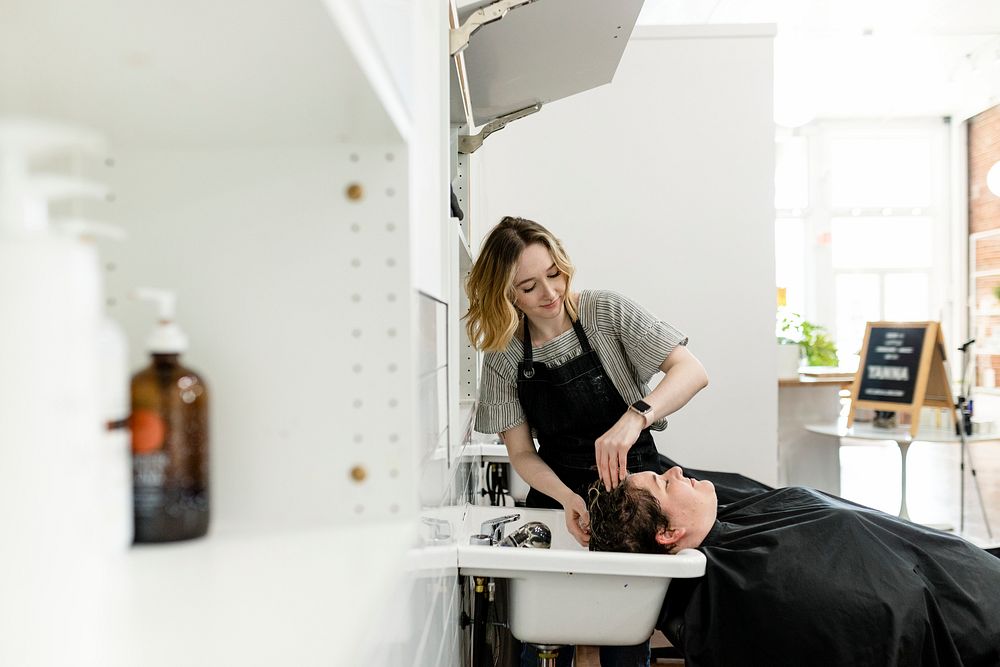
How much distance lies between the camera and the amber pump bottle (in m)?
0.61

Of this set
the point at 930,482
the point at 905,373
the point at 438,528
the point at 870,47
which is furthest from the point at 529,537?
the point at 870,47

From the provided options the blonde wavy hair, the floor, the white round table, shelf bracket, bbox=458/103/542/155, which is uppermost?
shelf bracket, bbox=458/103/542/155

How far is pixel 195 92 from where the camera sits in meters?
0.59

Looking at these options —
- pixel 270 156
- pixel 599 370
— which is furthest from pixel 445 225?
pixel 599 370

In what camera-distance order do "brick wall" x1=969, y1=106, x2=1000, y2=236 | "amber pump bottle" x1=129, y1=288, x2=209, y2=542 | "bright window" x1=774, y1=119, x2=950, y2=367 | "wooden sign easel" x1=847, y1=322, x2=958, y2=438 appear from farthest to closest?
1. "bright window" x1=774, y1=119, x2=950, y2=367
2. "brick wall" x1=969, y1=106, x2=1000, y2=236
3. "wooden sign easel" x1=847, y1=322, x2=958, y2=438
4. "amber pump bottle" x1=129, y1=288, x2=209, y2=542

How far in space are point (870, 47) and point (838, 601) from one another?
6.94 m

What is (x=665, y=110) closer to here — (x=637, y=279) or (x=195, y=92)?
(x=637, y=279)

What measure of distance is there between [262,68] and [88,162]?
0.93 feet

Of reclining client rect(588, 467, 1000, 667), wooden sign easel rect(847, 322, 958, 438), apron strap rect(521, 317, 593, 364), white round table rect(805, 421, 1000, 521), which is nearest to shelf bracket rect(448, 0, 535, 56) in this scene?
apron strap rect(521, 317, 593, 364)

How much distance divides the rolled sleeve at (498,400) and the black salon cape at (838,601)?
2.07 feet

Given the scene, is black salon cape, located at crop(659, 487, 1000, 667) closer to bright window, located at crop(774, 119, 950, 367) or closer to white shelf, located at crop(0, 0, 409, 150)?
white shelf, located at crop(0, 0, 409, 150)

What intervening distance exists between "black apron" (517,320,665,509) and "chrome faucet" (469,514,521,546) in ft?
1.16

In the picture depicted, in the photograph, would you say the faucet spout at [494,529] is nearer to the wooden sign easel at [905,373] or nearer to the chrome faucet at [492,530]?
the chrome faucet at [492,530]

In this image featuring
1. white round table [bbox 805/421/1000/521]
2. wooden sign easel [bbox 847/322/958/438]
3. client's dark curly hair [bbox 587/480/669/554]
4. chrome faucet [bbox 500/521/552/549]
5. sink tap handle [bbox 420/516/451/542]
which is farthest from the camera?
wooden sign easel [bbox 847/322/958/438]
